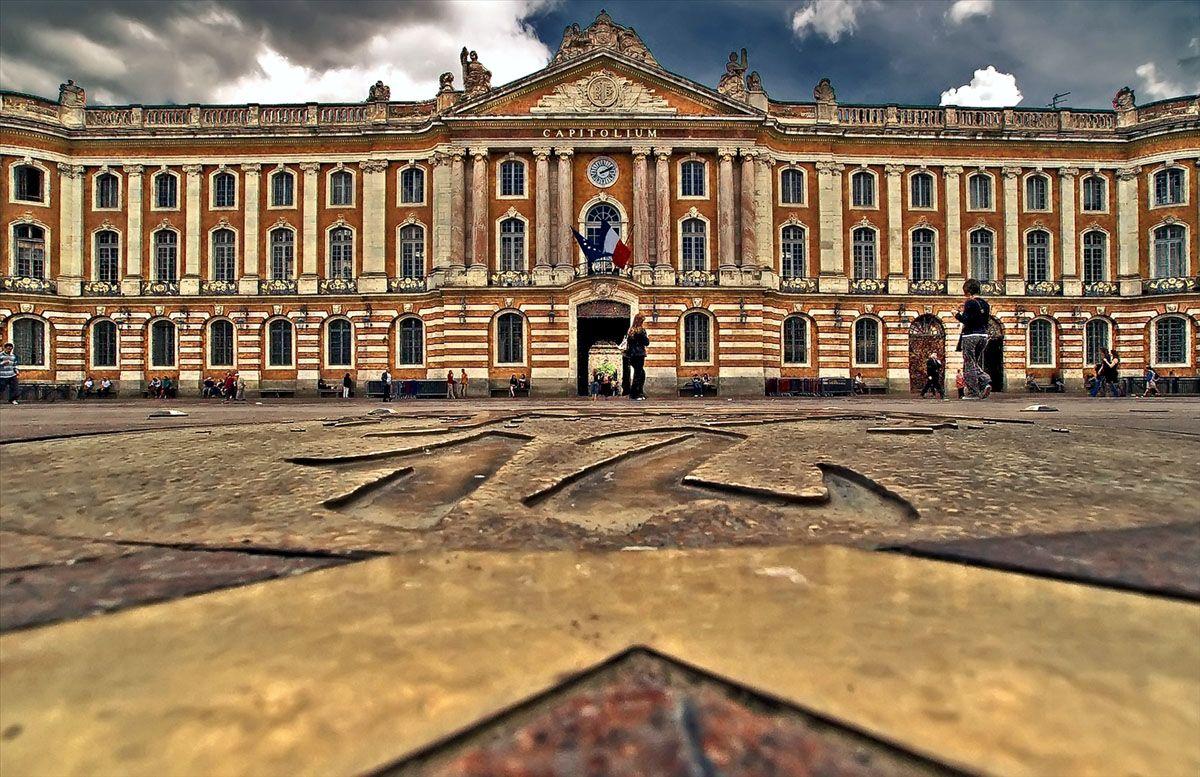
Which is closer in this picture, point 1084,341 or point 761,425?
point 761,425

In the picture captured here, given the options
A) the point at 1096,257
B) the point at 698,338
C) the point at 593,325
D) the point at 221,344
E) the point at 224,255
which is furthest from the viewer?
the point at 1096,257

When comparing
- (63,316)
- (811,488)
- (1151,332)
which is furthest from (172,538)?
(1151,332)

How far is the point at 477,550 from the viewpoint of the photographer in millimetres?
1526

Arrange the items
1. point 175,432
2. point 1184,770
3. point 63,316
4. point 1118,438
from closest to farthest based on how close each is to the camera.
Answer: point 1184,770 → point 1118,438 → point 175,432 → point 63,316

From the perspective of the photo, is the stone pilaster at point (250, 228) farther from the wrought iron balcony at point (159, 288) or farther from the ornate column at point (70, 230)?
the ornate column at point (70, 230)

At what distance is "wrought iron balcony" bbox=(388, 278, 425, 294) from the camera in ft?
92.4

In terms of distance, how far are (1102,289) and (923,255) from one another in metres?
8.38

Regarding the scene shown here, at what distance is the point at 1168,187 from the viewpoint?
28.5 m

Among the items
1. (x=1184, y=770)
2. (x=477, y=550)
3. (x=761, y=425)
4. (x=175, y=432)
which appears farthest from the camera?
(x=761, y=425)

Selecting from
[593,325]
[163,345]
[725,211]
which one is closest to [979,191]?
[725,211]

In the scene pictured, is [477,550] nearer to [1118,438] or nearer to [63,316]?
[1118,438]

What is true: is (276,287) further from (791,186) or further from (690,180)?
(791,186)

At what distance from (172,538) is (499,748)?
150 centimetres

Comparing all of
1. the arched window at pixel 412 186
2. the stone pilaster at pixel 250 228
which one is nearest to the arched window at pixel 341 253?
the arched window at pixel 412 186
